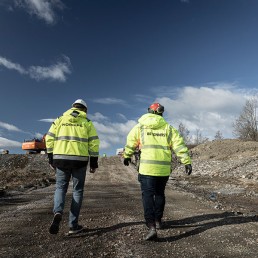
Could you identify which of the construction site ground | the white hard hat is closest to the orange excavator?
the construction site ground

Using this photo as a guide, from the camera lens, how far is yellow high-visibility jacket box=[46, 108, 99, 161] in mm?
6105

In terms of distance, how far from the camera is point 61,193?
6.07m

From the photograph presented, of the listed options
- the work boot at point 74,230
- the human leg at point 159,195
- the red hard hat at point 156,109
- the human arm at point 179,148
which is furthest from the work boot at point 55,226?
the red hard hat at point 156,109

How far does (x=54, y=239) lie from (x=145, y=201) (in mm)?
1745

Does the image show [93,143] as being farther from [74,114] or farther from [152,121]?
[152,121]

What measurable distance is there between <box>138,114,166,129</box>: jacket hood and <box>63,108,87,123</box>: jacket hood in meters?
1.12

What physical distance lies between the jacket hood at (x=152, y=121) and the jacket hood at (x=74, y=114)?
1122 millimetres

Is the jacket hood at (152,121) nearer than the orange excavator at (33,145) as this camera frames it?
Yes

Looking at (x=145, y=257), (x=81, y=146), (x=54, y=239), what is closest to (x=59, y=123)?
(x=81, y=146)

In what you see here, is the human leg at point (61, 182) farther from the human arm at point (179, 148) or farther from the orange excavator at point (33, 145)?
the orange excavator at point (33, 145)

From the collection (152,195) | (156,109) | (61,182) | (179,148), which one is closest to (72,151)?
(61,182)

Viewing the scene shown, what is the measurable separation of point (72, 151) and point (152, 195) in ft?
5.57

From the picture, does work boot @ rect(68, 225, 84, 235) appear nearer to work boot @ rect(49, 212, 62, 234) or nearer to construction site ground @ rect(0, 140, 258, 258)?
construction site ground @ rect(0, 140, 258, 258)

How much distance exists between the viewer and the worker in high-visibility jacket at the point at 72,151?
605 centimetres
